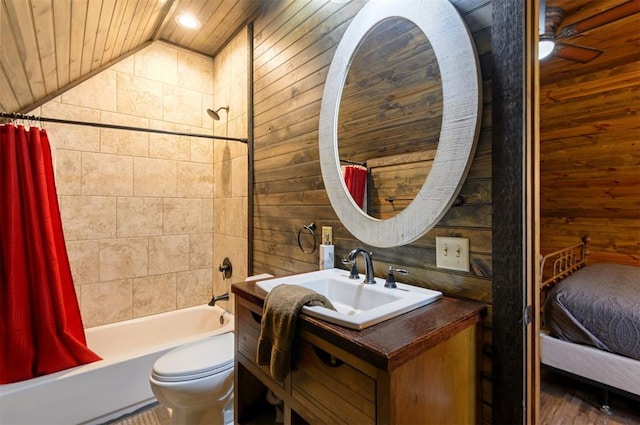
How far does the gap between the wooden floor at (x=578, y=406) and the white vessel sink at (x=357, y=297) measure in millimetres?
1541

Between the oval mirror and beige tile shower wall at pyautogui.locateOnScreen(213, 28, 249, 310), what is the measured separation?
1.19m

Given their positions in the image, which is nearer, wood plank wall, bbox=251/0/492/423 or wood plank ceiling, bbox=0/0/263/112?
wood plank wall, bbox=251/0/492/423

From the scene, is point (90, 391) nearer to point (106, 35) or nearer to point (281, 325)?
point (281, 325)

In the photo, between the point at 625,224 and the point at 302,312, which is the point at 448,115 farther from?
the point at 625,224

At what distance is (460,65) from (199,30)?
7.51 feet

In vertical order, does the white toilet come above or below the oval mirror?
below

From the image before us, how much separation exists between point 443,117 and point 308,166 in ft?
2.71

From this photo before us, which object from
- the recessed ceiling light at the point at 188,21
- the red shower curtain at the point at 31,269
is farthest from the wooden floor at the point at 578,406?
the recessed ceiling light at the point at 188,21

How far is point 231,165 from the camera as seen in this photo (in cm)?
259

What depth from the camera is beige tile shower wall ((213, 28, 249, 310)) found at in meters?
2.41

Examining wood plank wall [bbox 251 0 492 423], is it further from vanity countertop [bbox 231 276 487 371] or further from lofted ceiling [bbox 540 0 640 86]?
lofted ceiling [bbox 540 0 640 86]

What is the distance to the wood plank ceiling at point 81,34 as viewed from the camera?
127 centimetres

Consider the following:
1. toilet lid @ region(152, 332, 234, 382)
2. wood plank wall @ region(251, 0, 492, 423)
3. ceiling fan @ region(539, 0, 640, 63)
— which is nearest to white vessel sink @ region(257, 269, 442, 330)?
wood plank wall @ region(251, 0, 492, 423)

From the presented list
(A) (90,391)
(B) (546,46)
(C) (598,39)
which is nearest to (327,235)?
(A) (90,391)
